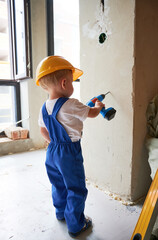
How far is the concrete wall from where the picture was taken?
1.37 m

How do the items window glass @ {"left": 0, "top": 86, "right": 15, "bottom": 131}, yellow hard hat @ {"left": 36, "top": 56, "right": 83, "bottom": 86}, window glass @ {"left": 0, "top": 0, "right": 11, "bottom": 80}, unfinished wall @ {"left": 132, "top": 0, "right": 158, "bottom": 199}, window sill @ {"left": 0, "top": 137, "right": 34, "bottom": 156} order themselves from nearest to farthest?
yellow hard hat @ {"left": 36, "top": 56, "right": 83, "bottom": 86}, unfinished wall @ {"left": 132, "top": 0, "right": 158, "bottom": 199}, window sill @ {"left": 0, "top": 137, "right": 34, "bottom": 156}, window glass @ {"left": 0, "top": 86, "right": 15, "bottom": 131}, window glass @ {"left": 0, "top": 0, "right": 11, "bottom": 80}

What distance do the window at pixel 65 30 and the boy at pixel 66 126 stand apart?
176cm

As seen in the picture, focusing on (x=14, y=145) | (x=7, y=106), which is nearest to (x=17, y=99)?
(x=7, y=106)

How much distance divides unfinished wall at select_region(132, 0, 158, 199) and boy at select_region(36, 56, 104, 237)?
397mm

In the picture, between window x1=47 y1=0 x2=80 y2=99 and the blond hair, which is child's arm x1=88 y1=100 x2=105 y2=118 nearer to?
the blond hair

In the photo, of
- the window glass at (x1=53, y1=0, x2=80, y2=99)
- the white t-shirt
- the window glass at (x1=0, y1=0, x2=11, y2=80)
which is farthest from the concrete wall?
the window glass at (x1=0, y1=0, x2=11, y2=80)

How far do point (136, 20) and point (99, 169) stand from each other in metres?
1.19

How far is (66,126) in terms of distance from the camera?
112cm

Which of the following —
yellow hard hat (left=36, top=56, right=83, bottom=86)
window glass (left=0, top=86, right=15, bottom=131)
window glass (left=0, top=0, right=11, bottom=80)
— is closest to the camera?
yellow hard hat (left=36, top=56, right=83, bottom=86)

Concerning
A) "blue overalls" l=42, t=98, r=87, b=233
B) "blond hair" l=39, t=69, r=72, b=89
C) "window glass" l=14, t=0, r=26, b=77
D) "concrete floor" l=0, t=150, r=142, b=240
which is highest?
"window glass" l=14, t=0, r=26, b=77

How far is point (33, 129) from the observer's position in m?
2.95

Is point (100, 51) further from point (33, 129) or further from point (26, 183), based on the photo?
point (33, 129)

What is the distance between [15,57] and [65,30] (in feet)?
6.77

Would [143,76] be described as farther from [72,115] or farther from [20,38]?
[20,38]
